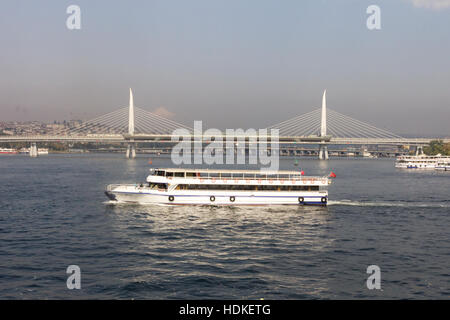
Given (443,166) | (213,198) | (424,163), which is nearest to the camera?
(213,198)

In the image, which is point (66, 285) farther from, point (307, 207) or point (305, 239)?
point (307, 207)

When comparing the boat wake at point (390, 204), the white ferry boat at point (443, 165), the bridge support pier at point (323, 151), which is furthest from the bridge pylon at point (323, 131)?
the boat wake at point (390, 204)

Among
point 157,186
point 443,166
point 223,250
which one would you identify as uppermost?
point 443,166

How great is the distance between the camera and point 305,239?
27.8 meters

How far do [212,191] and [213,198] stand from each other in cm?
63

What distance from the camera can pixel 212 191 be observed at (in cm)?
3922

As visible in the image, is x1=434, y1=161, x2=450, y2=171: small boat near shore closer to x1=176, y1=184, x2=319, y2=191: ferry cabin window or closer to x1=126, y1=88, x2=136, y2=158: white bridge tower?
x1=176, y1=184, x2=319, y2=191: ferry cabin window

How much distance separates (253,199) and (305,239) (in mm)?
12025

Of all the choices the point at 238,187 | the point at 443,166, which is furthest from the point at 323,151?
the point at 238,187

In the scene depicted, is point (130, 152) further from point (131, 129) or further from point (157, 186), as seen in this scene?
point (157, 186)
